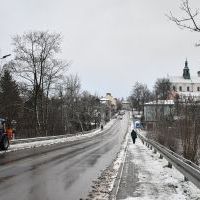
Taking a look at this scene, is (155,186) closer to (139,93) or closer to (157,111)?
(157,111)

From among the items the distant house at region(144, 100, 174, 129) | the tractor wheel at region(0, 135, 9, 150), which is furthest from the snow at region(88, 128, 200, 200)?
the distant house at region(144, 100, 174, 129)

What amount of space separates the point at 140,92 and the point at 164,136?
164 m

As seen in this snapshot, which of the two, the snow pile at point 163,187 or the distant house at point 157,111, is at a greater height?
the distant house at point 157,111

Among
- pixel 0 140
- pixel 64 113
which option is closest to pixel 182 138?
pixel 0 140

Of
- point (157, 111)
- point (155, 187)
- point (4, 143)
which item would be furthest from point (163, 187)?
point (157, 111)

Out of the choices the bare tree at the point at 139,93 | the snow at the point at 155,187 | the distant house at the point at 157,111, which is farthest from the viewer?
the bare tree at the point at 139,93

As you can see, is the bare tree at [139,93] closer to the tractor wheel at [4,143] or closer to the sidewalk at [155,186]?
the tractor wheel at [4,143]

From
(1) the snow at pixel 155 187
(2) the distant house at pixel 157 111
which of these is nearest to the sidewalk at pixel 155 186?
Answer: (1) the snow at pixel 155 187

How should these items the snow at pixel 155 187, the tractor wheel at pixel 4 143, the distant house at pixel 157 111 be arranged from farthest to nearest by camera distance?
the distant house at pixel 157 111, the tractor wheel at pixel 4 143, the snow at pixel 155 187

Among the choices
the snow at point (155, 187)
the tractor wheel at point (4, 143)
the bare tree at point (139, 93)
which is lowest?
the snow at point (155, 187)

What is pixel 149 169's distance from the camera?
1928cm

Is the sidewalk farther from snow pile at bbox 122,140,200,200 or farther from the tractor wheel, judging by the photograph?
the tractor wheel

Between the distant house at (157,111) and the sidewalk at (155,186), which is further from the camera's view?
the distant house at (157,111)

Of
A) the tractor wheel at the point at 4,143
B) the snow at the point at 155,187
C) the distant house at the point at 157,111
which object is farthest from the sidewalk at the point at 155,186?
the distant house at the point at 157,111
